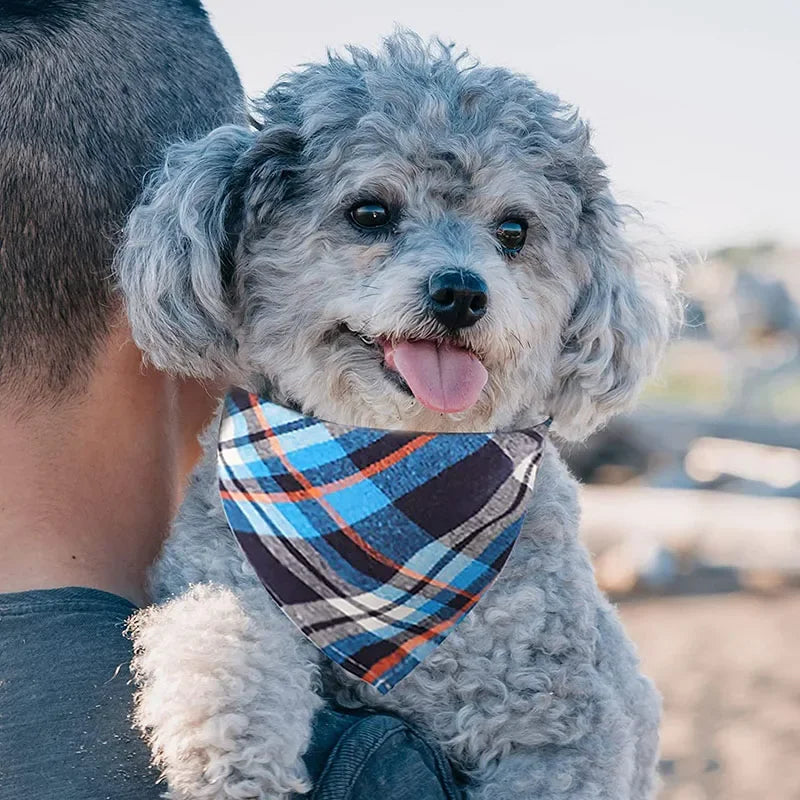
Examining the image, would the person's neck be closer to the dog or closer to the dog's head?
the dog

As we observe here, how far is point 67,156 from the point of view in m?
1.89

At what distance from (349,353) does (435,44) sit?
0.73m

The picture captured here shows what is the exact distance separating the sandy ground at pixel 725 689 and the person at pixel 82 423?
13.5 ft

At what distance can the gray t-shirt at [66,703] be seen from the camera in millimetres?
1595

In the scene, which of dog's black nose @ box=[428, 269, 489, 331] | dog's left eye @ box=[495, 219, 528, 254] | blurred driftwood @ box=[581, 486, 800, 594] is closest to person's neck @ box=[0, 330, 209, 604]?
dog's black nose @ box=[428, 269, 489, 331]

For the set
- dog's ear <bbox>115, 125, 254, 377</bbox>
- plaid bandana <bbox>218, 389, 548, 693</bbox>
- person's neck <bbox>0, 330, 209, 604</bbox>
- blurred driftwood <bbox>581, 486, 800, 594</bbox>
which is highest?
dog's ear <bbox>115, 125, 254, 377</bbox>

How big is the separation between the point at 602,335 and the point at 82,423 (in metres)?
1.20

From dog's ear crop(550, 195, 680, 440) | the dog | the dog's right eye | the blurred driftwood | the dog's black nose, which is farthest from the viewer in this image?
the blurred driftwood

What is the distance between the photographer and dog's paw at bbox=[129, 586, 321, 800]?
6.11 ft

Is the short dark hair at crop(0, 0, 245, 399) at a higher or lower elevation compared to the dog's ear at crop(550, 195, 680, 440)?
higher

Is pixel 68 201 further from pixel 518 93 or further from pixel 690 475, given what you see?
pixel 690 475

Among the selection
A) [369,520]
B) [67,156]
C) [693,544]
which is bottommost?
[693,544]

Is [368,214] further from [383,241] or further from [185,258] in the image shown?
[185,258]

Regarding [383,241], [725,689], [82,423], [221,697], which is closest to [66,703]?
[221,697]
